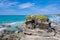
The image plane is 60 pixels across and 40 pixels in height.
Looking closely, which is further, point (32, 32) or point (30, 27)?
point (30, 27)

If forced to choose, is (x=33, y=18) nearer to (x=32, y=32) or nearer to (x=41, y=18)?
(x=41, y=18)

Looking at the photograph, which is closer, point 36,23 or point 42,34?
point 42,34

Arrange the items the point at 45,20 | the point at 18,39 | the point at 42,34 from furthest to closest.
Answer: the point at 45,20, the point at 42,34, the point at 18,39

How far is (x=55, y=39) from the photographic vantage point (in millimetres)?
8234

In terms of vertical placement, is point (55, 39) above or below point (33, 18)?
below

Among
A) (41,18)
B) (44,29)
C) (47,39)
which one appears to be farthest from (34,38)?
(41,18)

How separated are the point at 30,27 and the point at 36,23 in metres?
0.48

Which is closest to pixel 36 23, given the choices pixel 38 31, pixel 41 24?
pixel 41 24

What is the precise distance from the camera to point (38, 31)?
9.54 meters

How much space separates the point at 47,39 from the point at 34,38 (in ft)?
2.10

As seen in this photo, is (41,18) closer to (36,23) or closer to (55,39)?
(36,23)

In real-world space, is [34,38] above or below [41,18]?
below

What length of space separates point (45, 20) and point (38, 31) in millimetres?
1716

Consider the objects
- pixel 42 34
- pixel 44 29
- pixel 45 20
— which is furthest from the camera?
pixel 45 20
